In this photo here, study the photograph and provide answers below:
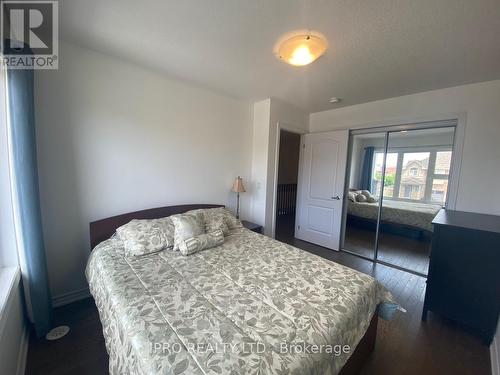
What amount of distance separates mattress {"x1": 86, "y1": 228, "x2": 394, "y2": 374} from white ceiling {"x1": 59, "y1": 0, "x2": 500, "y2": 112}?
1791 millimetres

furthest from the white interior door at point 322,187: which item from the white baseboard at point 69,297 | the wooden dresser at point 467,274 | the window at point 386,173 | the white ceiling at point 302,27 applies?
the white baseboard at point 69,297

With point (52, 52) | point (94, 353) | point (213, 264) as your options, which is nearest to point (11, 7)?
point (52, 52)

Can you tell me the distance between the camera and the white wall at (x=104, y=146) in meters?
1.82

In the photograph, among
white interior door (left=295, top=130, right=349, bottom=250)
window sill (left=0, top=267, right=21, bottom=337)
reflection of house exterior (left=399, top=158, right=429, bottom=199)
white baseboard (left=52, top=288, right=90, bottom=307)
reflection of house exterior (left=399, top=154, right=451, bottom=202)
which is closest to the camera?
window sill (left=0, top=267, right=21, bottom=337)

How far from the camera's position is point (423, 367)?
1.49m

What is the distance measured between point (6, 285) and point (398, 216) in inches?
170

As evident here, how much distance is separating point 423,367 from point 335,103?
3.10 meters

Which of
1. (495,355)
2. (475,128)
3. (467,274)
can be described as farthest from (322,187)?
(495,355)

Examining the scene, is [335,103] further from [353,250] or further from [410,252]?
[410,252]

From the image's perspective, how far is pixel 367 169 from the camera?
10.9ft

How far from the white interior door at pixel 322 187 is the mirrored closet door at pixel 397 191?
19 centimetres

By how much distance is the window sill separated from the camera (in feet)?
3.65

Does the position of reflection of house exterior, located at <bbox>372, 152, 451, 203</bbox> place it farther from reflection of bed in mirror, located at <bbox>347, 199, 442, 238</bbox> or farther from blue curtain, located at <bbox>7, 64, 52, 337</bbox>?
blue curtain, located at <bbox>7, 64, 52, 337</bbox>

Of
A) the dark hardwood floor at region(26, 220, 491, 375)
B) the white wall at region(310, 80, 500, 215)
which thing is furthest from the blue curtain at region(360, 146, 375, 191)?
the dark hardwood floor at region(26, 220, 491, 375)
